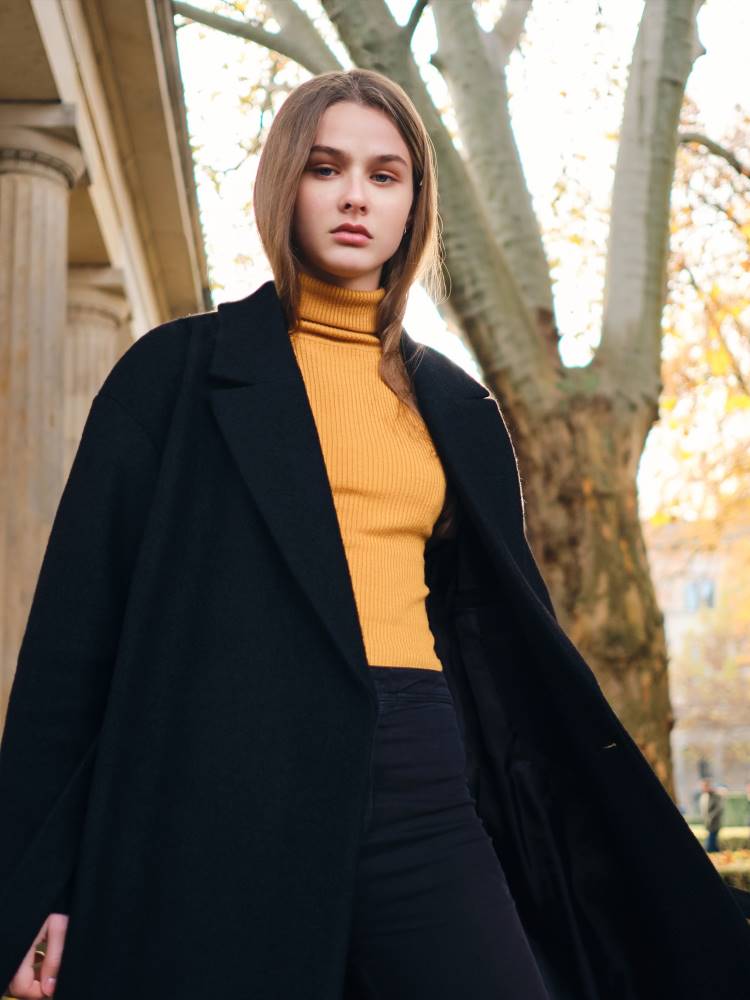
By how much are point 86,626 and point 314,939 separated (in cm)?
56

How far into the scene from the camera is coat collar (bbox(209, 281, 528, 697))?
2109 millimetres

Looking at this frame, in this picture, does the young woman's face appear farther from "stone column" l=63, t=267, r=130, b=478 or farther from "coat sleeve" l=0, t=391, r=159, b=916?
"stone column" l=63, t=267, r=130, b=478

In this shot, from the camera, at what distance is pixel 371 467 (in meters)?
2.33

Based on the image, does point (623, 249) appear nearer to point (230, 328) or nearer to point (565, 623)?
point (565, 623)

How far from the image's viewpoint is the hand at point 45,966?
1900 mm

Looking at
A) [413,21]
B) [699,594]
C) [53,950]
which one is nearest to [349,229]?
[53,950]

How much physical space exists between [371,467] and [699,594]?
7038 centimetres

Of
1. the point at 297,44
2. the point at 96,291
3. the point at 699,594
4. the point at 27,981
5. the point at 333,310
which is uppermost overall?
the point at 699,594

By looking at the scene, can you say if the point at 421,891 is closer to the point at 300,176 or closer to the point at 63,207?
the point at 300,176

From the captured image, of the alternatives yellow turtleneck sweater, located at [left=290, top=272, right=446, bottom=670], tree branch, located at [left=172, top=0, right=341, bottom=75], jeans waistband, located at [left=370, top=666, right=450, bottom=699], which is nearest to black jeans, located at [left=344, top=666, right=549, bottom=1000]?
jeans waistband, located at [left=370, top=666, right=450, bottom=699]

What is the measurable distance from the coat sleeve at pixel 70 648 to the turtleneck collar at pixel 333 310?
1.53ft

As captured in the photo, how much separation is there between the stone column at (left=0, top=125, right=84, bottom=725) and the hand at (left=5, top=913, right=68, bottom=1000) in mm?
4519

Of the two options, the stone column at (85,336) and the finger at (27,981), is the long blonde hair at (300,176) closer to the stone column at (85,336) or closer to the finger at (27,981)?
the finger at (27,981)

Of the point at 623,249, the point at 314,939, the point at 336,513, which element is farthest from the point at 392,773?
the point at 623,249
